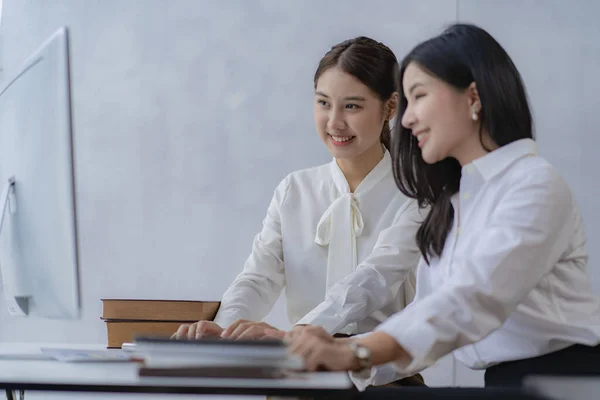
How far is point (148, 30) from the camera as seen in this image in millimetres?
3070

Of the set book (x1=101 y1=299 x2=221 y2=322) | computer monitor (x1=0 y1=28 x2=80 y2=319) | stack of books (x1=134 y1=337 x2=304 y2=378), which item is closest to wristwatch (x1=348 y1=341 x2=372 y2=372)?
stack of books (x1=134 y1=337 x2=304 y2=378)

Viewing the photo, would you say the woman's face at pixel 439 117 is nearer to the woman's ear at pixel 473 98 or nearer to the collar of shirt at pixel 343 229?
the woman's ear at pixel 473 98

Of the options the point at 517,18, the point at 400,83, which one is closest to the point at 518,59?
the point at 517,18

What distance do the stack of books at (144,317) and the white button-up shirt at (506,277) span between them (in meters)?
0.48

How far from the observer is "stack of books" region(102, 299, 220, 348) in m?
1.74

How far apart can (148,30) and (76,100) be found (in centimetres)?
40

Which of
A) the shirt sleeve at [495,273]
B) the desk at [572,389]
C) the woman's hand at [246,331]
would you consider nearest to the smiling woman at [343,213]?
the woman's hand at [246,331]

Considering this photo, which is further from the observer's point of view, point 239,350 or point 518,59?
point 518,59

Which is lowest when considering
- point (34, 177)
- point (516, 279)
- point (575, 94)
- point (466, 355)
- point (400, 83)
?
point (466, 355)

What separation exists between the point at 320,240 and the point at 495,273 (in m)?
0.99

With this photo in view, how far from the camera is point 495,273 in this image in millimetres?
1221

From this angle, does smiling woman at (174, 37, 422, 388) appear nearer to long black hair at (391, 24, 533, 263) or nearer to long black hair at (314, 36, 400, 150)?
long black hair at (314, 36, 400, 150)

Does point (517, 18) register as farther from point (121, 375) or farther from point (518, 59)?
point (121, 375)

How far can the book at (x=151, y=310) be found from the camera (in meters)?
1.74
